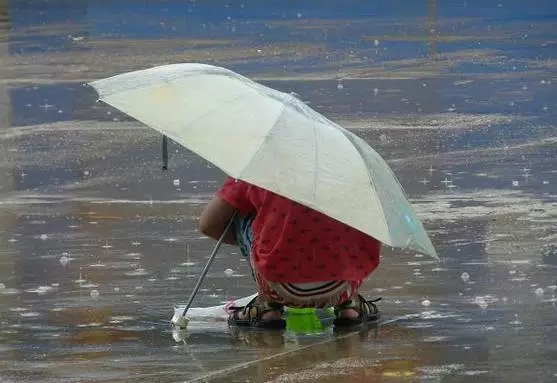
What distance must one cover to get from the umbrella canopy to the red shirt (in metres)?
0.24

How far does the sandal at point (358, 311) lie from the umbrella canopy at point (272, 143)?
403mm

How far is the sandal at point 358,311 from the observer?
6.52 meters

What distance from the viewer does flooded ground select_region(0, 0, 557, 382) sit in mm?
6043

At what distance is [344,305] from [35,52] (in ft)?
37.0

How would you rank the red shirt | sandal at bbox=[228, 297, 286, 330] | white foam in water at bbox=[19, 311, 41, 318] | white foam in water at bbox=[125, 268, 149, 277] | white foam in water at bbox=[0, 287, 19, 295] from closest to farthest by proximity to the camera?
the red shirt → sandal at bbox=[228, 297, 286, 330] → white foam in water at bbox=[19, 311, 41, 318] → white foam in water at bbox=[0, 287, 19, 295] → white foam in water at bbox=[125, 268, 149, 277]

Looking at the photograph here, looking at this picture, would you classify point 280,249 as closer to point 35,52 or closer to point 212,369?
point 212,369

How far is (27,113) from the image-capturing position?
12953mm

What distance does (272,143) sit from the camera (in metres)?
6.05

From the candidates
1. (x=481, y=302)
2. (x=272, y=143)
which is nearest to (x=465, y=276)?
(x=481, y=302)

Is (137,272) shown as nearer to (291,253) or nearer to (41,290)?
(41,290)

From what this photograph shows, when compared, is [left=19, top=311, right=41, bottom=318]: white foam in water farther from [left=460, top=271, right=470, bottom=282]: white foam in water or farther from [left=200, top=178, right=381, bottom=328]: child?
[left=460, top=271, right=470, bottom=282]: white foam in water

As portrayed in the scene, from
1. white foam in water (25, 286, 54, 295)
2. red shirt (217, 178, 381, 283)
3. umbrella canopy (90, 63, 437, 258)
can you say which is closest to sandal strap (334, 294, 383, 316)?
red shirt (217, 178, 381, 283)

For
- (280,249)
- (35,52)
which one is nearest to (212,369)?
(280,249)

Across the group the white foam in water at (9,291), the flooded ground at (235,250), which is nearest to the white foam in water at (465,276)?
the flooded ground at (235,250)
